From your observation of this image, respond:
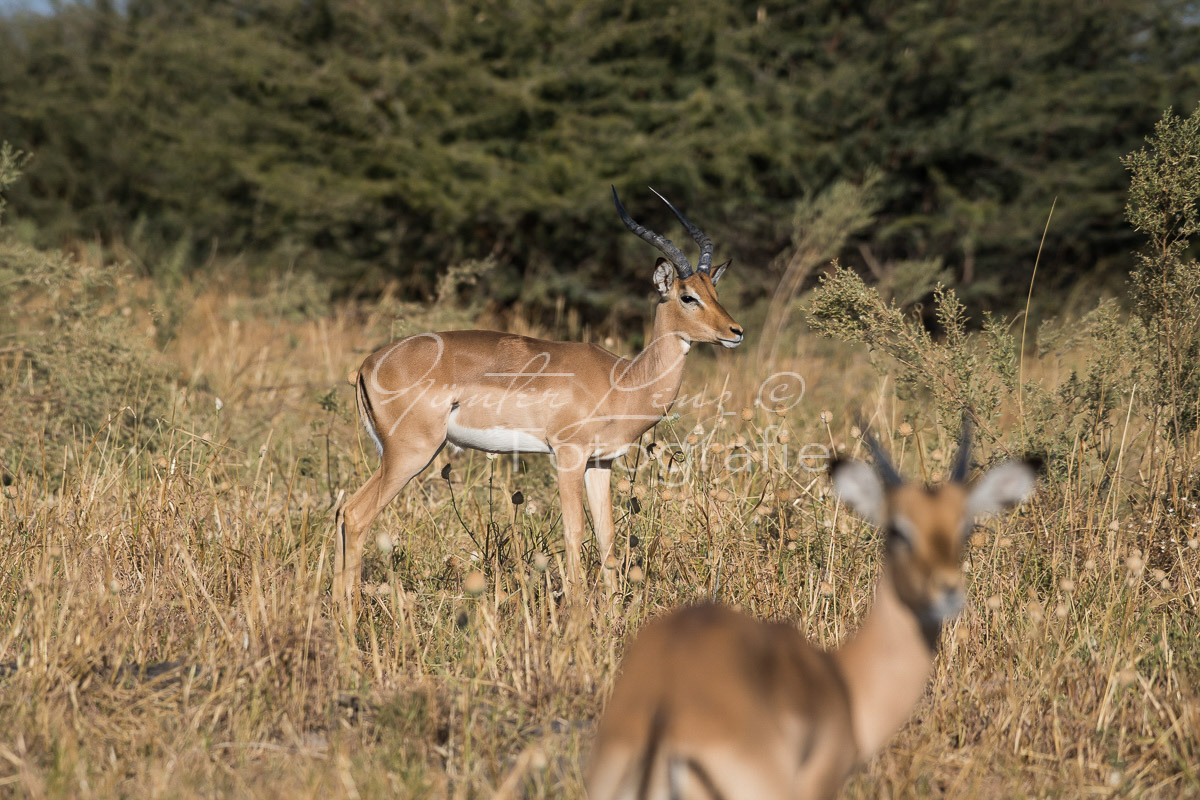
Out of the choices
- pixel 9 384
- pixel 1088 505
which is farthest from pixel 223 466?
pixel 1088 505

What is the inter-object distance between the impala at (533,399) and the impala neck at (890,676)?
7.87 ft

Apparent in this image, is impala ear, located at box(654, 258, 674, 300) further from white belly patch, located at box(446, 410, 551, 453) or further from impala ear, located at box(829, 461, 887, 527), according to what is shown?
impala ear, located at box(829, 461, 887, 527)

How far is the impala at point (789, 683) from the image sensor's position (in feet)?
6.91

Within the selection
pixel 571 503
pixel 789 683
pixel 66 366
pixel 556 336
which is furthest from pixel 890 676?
pixel 556 336

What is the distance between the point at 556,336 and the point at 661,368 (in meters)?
5.05

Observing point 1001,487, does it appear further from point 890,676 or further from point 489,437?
point 489,437

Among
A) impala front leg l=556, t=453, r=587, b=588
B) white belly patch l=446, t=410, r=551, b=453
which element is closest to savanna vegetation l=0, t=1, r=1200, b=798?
impala front leg l=556, t=453, r=587, b=588

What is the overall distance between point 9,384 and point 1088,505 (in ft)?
19.1

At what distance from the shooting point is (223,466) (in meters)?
5.57

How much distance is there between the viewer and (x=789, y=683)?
2260 mm

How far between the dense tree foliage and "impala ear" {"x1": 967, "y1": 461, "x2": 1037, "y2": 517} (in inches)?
334

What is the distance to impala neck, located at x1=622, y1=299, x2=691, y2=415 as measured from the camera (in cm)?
577

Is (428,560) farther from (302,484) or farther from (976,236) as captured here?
(976,236)

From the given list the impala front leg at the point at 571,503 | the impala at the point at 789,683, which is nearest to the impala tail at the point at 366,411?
the impala front leg at the point at 571,503
